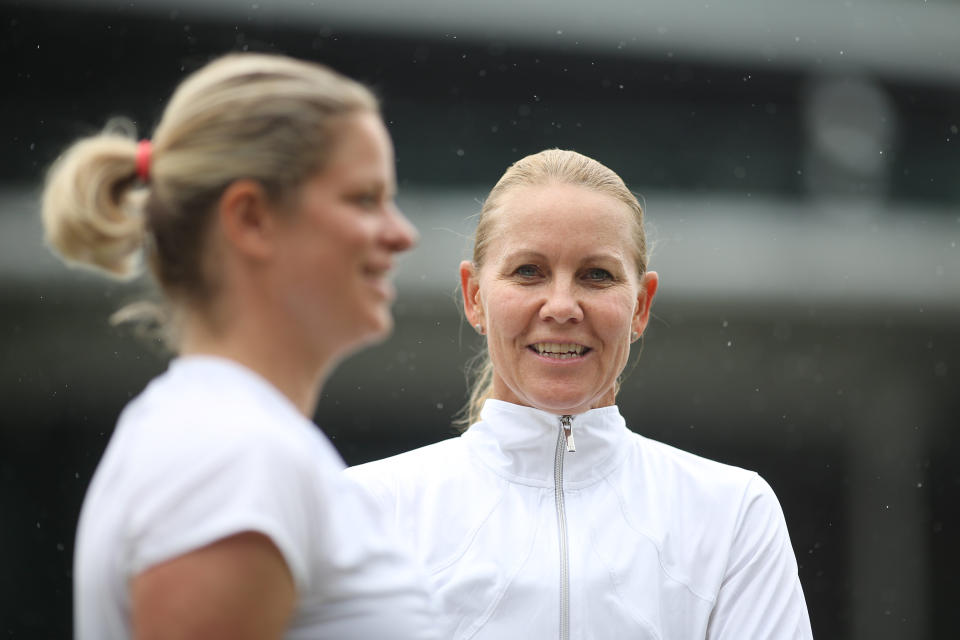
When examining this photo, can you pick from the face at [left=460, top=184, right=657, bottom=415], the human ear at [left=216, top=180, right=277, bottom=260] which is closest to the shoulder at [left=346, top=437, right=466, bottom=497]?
the face at [left=460, top=184, right=657, bottom=415]

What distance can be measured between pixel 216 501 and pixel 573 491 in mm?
1109

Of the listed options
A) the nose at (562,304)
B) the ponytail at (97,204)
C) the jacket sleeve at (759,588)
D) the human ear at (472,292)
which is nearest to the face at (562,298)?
the nose at (562,304)

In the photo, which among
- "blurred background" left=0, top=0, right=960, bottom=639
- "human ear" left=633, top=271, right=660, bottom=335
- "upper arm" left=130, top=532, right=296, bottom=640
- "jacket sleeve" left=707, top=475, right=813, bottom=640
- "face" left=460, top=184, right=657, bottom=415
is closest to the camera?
"upper arm" left=130, top=532, right=296, bottom=640

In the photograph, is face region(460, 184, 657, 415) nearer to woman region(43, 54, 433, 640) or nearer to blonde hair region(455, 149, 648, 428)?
blonde hair region(455, 149, 648, 428)

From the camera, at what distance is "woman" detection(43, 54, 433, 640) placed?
0.93 metres

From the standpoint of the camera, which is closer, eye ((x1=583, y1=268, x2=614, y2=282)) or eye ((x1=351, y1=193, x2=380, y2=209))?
eye ((x1=351, y1=193, x2=380, y2=209))

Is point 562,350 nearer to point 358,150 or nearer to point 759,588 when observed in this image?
point 759,588

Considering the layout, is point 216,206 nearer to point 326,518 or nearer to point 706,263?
point 326,518

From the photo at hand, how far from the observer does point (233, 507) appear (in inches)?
36.4

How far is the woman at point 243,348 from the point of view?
3.06 feet

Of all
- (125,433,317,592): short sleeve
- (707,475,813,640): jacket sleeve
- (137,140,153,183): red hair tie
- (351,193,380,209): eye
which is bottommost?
(707,475,813,640): jacket sleeve

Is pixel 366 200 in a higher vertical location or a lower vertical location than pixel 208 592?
higher

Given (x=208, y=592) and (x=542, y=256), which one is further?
(x=542, y=256)

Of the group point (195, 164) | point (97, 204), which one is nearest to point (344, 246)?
point (195, 164)
